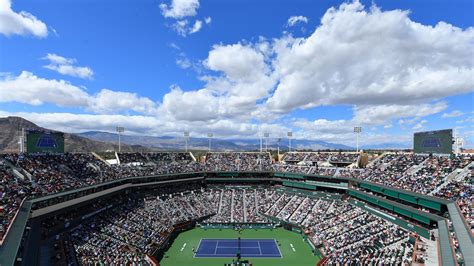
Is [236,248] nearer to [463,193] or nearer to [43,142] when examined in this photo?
[463,193]

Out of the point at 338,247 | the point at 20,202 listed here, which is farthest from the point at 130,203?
the point at 338,247

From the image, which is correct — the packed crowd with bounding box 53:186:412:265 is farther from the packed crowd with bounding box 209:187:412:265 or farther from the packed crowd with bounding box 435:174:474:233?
the packed crowd with bounding box 435:174:474:233

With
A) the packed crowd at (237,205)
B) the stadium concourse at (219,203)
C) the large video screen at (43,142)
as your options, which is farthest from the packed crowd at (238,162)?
the large video screen at (43,142)

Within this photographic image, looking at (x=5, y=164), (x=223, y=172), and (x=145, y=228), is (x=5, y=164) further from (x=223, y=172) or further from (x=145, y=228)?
(x=223, y=172)

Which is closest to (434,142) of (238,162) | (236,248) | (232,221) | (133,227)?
(236,248)

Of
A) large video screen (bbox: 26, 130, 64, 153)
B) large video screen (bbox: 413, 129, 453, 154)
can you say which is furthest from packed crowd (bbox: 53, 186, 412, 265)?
large video screen (bbox: 413, 129, 453, 154)

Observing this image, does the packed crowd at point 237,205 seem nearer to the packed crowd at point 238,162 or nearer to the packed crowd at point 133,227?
the packed crowd at point 133,227
